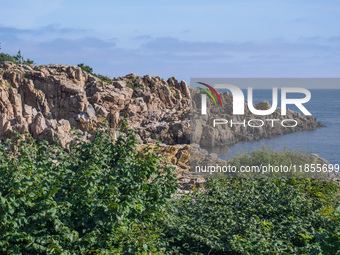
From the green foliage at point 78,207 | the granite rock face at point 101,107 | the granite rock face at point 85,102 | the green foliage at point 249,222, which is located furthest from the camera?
the granite rock face at point 85,102

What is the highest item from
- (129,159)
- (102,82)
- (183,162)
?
(102,82)

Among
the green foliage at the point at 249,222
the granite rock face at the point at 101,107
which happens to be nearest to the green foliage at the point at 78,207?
the green foliage at the point at 249,222

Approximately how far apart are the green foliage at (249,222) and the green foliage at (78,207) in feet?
3.02

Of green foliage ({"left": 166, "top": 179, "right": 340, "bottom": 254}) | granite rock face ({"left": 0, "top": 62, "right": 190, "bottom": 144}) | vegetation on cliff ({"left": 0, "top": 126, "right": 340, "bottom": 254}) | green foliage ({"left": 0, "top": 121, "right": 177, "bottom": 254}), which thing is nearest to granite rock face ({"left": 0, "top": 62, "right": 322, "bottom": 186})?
granite rock face ({"left": 0, "top": 62, "right": 190, "bottom": 144})

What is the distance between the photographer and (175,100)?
39656 millimetres

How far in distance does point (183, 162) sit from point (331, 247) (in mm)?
15294

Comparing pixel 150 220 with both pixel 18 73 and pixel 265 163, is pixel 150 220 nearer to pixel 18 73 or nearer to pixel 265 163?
pixel 265 163

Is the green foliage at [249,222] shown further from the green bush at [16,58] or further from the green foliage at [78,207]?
the green bush at [16,58]

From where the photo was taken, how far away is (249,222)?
7.66 meters

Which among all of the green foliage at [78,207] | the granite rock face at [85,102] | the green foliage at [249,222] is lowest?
the green foliage at [249,222]

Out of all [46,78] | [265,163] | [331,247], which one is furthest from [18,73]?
[331,247]

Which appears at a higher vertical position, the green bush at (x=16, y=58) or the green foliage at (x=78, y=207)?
the green bush at (x=16, y=58)

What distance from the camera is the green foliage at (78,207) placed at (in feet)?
19.1

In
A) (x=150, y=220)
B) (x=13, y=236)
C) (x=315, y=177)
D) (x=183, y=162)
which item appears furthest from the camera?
(x=183, y=162)
